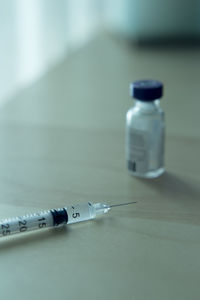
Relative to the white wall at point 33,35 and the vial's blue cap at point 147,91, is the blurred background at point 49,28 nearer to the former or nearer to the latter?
the white wall at point 33,35

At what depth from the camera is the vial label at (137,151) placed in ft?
2.43

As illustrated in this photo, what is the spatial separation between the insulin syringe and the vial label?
12 centimetres

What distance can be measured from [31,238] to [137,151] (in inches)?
9.1

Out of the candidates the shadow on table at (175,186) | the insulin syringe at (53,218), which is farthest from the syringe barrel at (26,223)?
the shadow on table at (175,186)

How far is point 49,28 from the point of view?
1.77 metres

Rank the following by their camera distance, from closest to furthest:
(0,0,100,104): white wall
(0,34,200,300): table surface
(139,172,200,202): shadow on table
Result: (0,34,200,300): table surface, (139,172,200,202): shadow on table, (0,0,100,104): white wall

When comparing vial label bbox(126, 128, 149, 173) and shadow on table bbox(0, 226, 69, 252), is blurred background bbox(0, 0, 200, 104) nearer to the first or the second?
vial label bbox(126, 128, 149, 173)

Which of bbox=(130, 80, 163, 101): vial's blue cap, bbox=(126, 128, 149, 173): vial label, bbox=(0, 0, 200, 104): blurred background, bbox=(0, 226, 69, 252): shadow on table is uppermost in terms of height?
bbox=(0, 0, 200, 104): blurred background

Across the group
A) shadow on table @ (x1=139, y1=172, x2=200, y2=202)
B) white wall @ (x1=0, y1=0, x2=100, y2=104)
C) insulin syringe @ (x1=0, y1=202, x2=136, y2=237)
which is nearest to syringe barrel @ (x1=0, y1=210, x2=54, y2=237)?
insulin syringe @ (x1=0, y1=202, x2=136, y2=237)

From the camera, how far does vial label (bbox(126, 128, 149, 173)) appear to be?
741mm

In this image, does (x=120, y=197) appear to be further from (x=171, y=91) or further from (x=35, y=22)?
(x=35, y=22)

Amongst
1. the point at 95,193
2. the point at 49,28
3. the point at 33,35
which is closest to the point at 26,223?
the point at 95,193

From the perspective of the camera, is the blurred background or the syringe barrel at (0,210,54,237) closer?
the syringe barrel at (0,210,54,237)

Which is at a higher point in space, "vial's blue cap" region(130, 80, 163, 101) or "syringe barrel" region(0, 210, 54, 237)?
"vial's blue cap" region(130, 80, 163, 101)
